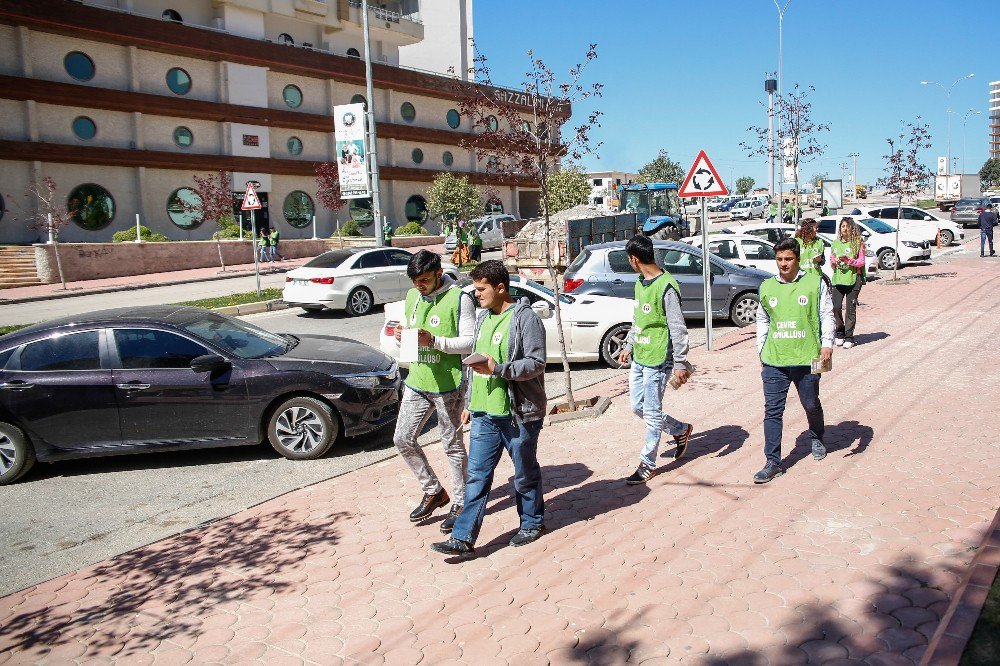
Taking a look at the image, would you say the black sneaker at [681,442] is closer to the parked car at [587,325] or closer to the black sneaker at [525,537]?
the black sneaker at [525,537]

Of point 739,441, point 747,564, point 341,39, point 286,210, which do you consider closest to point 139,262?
point 286,210

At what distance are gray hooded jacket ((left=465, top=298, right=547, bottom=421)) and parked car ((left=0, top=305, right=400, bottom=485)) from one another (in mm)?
3090

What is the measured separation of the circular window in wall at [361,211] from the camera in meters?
44.2

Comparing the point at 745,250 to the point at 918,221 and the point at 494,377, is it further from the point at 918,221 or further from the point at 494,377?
the point at 918,221

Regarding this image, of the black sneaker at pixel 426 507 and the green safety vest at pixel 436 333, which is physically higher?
the green safety vest at pixel 436 333

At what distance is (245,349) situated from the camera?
26.2ft

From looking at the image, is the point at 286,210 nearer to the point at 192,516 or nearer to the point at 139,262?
the point at 139,262

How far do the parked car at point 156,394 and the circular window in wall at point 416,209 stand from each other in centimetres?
3956

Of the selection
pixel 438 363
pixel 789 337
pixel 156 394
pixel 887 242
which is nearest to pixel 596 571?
pixel 438 363

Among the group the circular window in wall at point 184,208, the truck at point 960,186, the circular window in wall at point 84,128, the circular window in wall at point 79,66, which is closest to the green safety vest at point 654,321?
the circular window in wall at point 184,208

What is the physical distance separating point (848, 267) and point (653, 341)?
21.3 feet

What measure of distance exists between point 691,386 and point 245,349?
199 inches

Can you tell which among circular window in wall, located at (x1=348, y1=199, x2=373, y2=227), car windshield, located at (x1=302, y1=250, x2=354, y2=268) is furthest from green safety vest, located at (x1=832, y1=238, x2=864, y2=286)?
circular window in wall, located at (x1=348, y1=199, x2=373, y2=227)

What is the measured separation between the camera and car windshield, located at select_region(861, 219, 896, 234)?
77.3 feet
